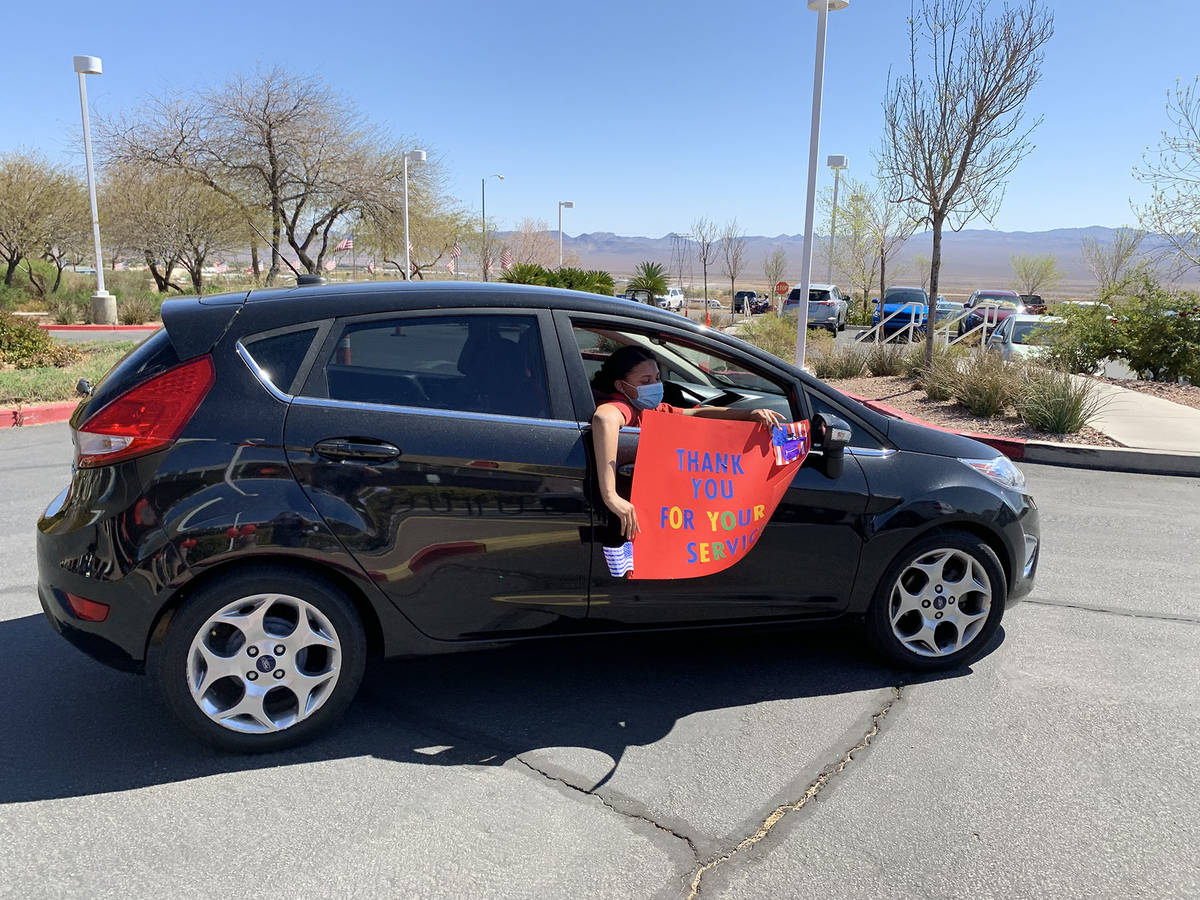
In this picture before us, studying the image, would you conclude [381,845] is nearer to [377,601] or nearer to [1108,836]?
[377,601]

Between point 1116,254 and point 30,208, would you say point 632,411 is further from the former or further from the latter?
point 1116,254

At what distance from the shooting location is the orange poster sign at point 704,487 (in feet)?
11.4

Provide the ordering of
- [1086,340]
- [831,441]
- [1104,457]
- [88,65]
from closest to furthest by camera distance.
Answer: [831,441] → [1104,457] → [1086,340] → [88,65]

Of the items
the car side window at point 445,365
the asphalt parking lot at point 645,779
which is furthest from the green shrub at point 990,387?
the car side window at point 445,365

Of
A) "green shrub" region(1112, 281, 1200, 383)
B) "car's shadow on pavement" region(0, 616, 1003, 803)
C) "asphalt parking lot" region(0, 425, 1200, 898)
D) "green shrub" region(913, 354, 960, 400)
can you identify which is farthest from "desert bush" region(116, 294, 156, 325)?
"green shrub" region(1112, 281, 1200, 383)

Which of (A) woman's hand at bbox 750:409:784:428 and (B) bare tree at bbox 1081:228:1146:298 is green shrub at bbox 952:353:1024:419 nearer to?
(A) woman's hand at bbox 750:409:784:428

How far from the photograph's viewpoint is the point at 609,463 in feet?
11.0

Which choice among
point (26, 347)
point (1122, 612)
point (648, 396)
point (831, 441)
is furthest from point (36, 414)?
point (1122, 612)

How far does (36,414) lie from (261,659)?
8.63 meters

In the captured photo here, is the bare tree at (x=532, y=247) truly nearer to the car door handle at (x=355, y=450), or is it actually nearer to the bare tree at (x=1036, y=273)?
the bare tree at (x=1036, y=273)

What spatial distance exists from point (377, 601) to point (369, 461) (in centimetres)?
52

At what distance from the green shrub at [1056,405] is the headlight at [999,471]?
6.50 metres

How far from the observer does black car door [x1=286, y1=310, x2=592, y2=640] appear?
3156 mm

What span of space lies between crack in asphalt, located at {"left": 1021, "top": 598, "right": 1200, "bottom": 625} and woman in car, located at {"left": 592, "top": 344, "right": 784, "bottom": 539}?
8.16ft
